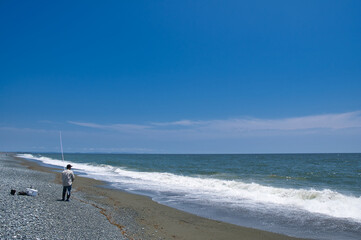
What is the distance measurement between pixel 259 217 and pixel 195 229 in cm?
377

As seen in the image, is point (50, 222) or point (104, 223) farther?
point (104, 223)

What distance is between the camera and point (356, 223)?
11.2m

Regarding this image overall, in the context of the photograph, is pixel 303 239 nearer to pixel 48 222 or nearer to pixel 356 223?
pixel 356 223

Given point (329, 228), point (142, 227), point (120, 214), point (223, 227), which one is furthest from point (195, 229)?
point (329, 228)

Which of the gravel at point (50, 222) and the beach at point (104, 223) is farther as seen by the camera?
the beach at point (104, 223)

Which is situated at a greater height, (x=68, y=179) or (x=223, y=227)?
(x=68, y=179)

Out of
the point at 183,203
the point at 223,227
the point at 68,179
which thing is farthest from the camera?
the point at 183,203

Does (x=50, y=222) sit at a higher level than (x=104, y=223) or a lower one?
higher

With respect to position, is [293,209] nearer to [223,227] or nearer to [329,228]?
[329,228]

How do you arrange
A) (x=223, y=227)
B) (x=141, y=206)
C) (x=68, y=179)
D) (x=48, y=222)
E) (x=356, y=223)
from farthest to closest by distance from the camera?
1. (x=141, y=206)
2. (x=68, y=179)
3. (x=356, y=223)
4. (x=223, y=227)
5. (x=48, y=222)

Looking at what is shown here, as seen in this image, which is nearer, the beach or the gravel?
the gravel

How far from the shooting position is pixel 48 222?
26.5 ft

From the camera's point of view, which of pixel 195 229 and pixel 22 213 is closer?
pixel 22 213

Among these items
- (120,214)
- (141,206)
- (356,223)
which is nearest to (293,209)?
(356,223)
